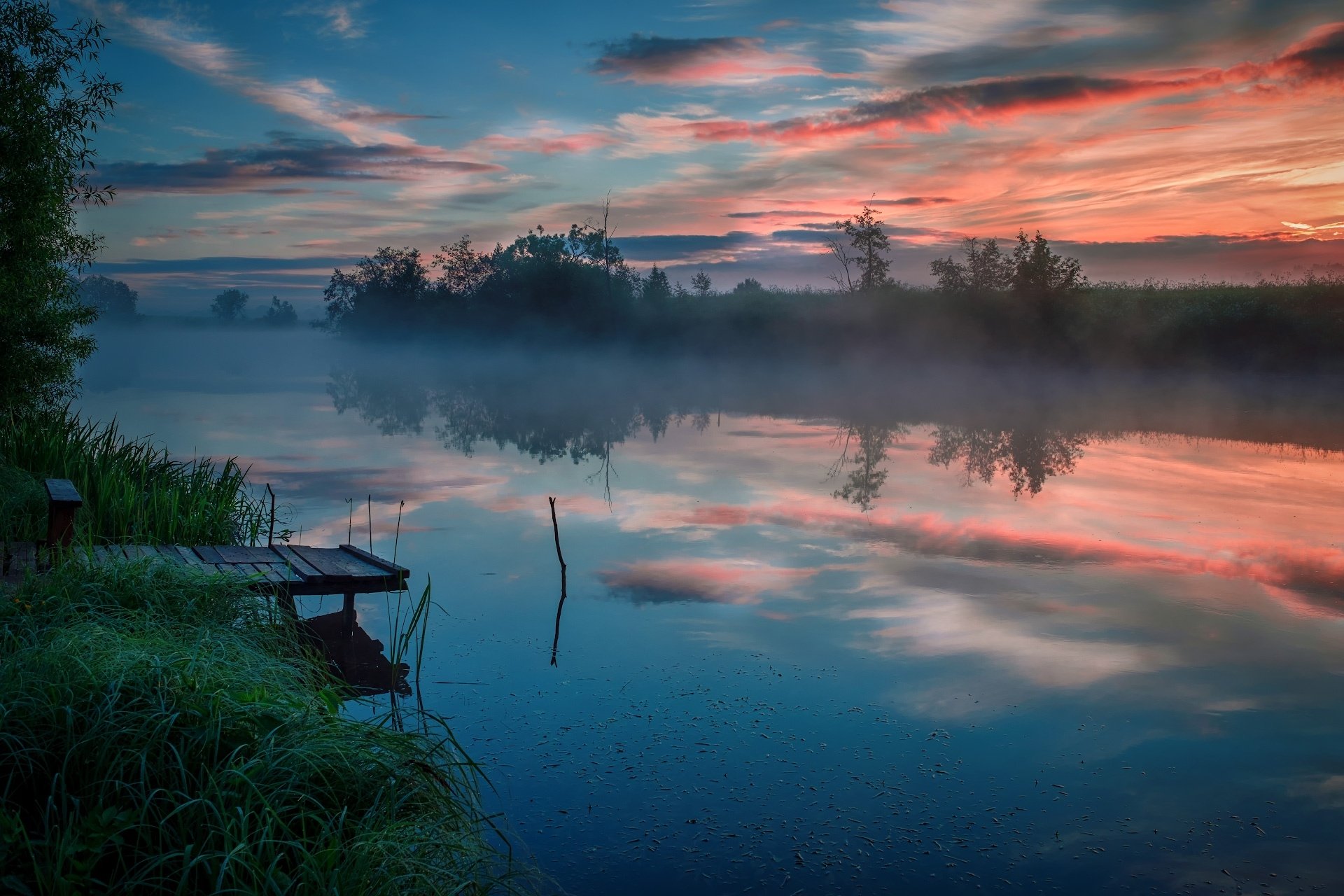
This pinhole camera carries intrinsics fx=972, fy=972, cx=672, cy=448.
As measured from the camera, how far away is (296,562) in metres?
9.09

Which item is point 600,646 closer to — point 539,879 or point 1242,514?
point 539,879

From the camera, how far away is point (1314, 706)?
26.3 feet

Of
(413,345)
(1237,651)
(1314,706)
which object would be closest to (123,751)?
(1314,706)

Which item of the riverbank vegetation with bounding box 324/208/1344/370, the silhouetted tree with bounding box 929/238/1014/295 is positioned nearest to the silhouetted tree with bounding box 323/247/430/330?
the riverbank vegetation with bounding box 324/208/1344/370

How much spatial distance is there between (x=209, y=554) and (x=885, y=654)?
6.39 m

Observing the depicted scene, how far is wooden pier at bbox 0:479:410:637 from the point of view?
7535 millimetres

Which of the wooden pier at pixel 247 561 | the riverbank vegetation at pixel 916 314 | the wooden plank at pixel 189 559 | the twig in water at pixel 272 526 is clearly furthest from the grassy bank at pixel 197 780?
the riverbank vegetation at pixel 916 314

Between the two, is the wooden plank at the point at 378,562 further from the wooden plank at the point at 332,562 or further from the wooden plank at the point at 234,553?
the wooden plank at the point at 234,553

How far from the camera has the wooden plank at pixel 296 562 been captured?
854 centimetres

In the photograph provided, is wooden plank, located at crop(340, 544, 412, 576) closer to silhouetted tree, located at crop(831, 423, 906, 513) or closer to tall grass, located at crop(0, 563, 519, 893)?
tall grass, located at crop(0, 563, 519, 893)

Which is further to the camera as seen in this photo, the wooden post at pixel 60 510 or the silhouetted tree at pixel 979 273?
the silhouetted tree at pixel 979 273

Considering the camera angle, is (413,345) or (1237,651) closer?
(1237,651)

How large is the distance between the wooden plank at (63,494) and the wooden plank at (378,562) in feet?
8.26

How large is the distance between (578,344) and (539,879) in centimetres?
5792
